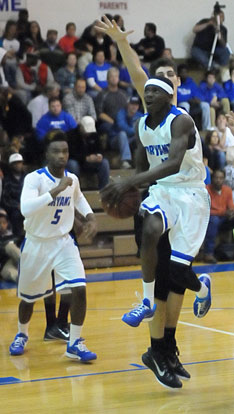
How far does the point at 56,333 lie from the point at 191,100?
8.65 m

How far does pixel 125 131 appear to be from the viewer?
14.4 m

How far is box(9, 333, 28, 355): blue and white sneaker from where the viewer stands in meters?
7.28

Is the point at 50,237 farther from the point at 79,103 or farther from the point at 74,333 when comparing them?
the point at 79,103

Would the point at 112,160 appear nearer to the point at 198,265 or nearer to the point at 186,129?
the point at 198,265

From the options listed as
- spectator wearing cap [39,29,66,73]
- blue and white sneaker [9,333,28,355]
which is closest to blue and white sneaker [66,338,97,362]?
blue and white sneaker [9,333,28,355]

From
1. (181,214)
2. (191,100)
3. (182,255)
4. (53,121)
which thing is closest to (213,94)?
(191,100)

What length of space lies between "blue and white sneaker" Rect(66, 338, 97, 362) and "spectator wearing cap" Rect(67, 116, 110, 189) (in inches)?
255

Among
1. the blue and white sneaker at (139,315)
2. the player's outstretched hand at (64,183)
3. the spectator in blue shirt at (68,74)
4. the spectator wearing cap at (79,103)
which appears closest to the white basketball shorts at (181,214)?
the blue and white sneaker at (139,315)

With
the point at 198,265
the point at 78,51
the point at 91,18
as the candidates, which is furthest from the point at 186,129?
the point at 91,18

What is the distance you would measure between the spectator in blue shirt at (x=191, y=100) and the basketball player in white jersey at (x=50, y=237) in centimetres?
842

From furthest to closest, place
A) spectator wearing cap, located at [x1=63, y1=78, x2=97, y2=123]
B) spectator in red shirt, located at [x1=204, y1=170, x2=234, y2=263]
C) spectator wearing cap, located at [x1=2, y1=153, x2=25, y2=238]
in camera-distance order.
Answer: spectator wearing cap, located at [x1=63, y1=78, x2=97, y2=123] → spectator in red shirt, located at [x1=204, y1=170, x2=234, y2=263] → spectator wearing cap, located at [x1=2, y1=153, x2=25, y2=238]

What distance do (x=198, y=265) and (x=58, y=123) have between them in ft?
10.4

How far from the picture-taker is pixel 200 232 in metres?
5.88

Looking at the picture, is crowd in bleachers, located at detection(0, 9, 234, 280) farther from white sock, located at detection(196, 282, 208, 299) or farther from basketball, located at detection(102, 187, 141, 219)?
basketball, located at detection(102, 187, 141, 219)
